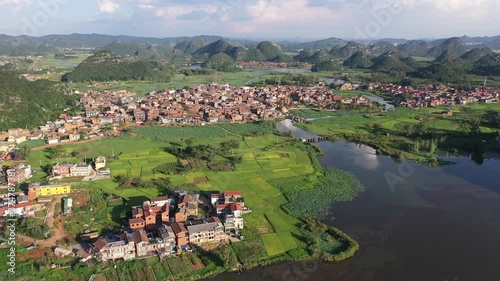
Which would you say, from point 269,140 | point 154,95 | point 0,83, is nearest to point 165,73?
point 154,95

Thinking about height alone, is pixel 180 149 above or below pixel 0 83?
below

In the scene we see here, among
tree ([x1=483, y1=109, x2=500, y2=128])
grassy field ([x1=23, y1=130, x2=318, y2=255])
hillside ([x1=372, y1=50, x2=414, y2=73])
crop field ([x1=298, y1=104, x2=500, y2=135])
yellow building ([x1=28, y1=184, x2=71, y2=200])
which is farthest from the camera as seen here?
hillside ([x1=372, y1=50, x2=414, y2=73])

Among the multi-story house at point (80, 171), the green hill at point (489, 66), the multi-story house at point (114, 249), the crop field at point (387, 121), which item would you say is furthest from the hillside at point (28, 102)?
the green hill at point (489, 66)

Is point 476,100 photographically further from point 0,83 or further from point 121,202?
point 0,83

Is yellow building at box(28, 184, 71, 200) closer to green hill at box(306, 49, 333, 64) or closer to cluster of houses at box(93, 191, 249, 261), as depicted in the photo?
cluster of houses at box(93, 191, 249, 261)

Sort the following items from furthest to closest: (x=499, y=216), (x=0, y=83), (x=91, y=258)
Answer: (x=0, y=83), (x=499, y=216), (x=91, y=258)

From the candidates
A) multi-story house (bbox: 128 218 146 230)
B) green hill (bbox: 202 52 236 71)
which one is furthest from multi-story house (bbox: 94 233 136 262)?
green hill (bbox: 202 52 236 71)

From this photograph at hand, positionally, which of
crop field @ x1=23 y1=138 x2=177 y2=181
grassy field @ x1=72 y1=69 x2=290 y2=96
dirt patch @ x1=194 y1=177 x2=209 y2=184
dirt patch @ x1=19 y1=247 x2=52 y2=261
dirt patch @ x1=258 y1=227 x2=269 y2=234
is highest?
grassy field @ x1=72 y1=69 x2=290 y2=96

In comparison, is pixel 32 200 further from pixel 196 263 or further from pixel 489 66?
pixel 489 66
